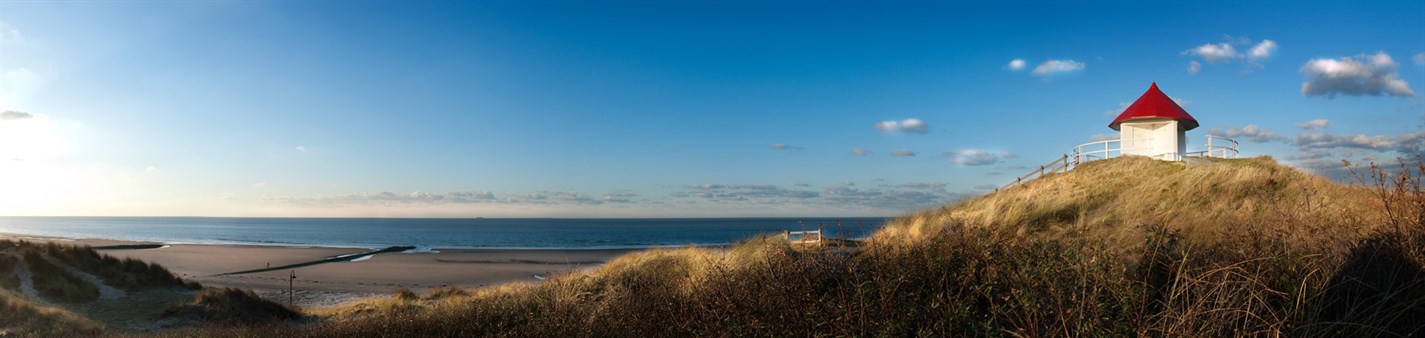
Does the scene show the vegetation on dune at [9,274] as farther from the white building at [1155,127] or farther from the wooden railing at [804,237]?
the white building at [1155,127]

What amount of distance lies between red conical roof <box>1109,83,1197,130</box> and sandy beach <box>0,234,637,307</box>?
77.0 ft

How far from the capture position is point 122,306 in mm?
19062

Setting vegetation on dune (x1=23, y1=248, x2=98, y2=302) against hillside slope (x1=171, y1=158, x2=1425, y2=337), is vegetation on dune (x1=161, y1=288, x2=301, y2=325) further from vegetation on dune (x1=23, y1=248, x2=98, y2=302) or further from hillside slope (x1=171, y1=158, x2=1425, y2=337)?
hillside slope (x1=171, y1=158, x2=1425, y2=337)

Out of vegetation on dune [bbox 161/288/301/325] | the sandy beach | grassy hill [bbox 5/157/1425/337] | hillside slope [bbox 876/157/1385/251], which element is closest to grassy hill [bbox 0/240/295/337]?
vegetation on dune [bbox 161/288/301/325]

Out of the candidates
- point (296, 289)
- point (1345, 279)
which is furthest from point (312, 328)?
point (296, 289)

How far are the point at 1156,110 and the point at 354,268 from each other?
43461 millimetres

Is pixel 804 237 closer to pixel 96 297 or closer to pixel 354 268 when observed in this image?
pixel 96 297

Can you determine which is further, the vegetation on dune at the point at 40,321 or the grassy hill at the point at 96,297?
the grassy hill at the point at 96,297

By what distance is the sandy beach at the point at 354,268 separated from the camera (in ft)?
108

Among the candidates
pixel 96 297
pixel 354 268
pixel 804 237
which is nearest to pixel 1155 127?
pixel 804 237

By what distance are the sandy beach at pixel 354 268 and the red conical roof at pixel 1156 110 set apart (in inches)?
923

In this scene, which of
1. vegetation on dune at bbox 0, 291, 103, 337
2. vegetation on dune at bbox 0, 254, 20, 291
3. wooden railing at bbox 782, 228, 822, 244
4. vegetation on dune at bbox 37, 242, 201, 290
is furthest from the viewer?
vegetation on dune at bbox 37, 242, 201, 290

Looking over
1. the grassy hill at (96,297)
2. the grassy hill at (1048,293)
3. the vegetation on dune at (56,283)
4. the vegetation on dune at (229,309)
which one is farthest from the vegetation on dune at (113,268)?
the grassy hill at (1048,293)

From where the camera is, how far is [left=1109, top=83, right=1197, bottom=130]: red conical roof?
95.9 feet
